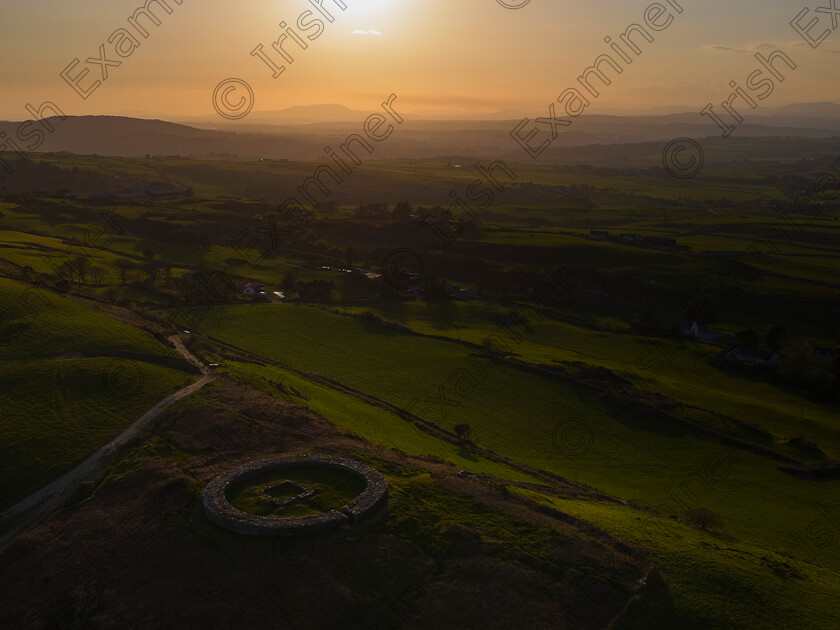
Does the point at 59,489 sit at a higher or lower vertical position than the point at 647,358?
lower

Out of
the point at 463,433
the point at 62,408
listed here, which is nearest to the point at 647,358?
the point at 463,433

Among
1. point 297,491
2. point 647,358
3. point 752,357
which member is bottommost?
point 297,491

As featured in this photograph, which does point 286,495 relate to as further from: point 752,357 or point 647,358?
point 752,357

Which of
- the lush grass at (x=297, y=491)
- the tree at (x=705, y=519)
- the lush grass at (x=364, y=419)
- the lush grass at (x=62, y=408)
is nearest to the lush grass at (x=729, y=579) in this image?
the tree at (x=705, y=519)

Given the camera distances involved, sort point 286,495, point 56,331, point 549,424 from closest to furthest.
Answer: point 286,495, point 56,331, point 549,424

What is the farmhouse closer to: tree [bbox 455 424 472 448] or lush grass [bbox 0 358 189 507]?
tree [bbox 455 424 472 448]

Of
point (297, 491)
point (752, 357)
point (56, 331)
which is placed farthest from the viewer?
point (752, 357)

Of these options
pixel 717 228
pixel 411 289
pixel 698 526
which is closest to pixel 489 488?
pixel 698 526

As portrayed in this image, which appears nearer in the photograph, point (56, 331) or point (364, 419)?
point (364, 419)

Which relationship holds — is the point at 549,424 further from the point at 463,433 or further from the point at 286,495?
the point at 286,495
